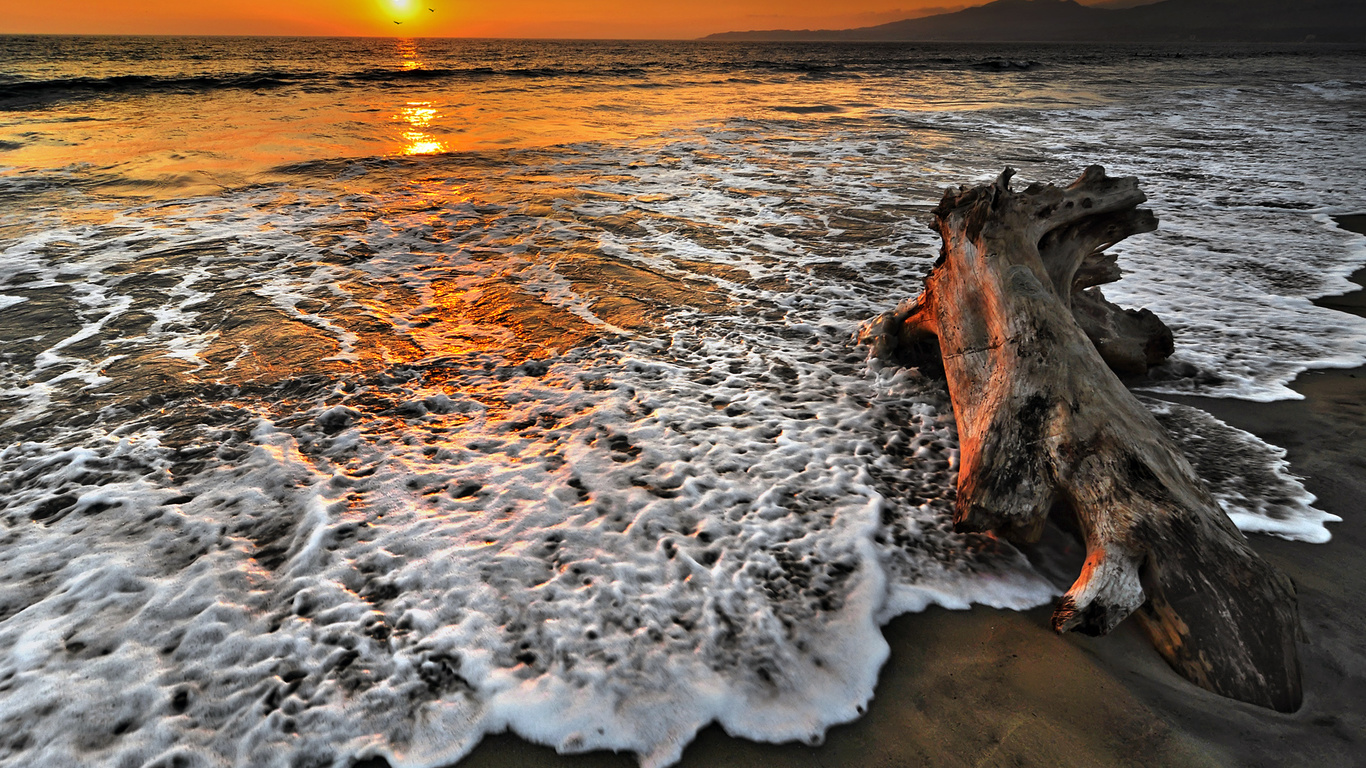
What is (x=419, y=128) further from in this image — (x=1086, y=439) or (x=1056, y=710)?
(x=1056, y=710)

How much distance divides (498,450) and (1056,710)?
2.69 metres

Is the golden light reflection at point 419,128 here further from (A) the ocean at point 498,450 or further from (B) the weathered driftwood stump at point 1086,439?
(B) the weathered driftwood stump at point 1086,439

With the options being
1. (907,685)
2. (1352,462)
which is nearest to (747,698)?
(907,685)

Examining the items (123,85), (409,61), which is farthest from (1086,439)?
(409,61)

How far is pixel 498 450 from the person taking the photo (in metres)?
3.47

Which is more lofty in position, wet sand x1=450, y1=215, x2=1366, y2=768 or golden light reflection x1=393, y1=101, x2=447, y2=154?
golden light reflection x1=393, y1=101, x2=447, y2=154

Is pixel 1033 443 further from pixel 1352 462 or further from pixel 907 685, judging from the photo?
pixel 1352 462

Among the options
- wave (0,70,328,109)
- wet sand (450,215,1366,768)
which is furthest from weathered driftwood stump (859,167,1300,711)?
wave (0,70,328,109)

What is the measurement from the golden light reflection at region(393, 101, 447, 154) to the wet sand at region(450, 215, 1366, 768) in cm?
1267

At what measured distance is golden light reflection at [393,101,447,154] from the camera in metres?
12.7

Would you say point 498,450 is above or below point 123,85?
below

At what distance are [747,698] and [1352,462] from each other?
341 centimetres

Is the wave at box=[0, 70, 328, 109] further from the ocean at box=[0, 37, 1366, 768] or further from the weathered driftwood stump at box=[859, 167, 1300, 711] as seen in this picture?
the weathered driftwood stump at box=[859, 167, 1300, 711]

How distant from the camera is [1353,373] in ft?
13.5
